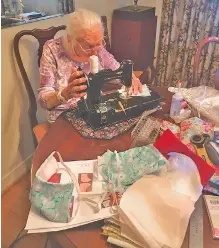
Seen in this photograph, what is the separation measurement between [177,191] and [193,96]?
0.79 m

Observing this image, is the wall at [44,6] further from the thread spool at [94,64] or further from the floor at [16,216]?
the floor at [16,216]

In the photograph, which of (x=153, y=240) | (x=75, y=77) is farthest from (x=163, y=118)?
(x=153, y=240)

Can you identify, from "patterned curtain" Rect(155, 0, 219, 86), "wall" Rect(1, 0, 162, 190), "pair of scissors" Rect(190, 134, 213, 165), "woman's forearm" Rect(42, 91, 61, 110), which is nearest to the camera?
"pair of scissors" Rect(190, 134, 213, 165)

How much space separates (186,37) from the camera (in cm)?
275

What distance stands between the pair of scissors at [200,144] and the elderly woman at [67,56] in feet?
1.51

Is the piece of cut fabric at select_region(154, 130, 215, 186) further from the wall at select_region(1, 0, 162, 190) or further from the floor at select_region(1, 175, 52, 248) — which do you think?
the wall at select_region(1, 0, 162, 190)

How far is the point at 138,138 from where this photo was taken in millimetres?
1122

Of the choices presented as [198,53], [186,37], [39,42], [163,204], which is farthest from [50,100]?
[186,37]

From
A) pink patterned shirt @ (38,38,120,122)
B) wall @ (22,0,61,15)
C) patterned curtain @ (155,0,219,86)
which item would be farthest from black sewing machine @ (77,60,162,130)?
patterned curtain @ (155,0,219,86)

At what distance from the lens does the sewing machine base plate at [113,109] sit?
1.27m

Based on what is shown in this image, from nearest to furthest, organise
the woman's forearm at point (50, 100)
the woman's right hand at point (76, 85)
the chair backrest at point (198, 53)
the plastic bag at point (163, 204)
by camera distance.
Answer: the plastic bag at point (163, 204) → the woman's right hand at point (76, 85) → the woman's forearm at point (50, 100) → the chair backrest at point (198, 53)

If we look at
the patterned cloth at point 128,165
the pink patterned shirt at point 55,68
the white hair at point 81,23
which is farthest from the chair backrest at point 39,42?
the patterned cloth at point 128,165

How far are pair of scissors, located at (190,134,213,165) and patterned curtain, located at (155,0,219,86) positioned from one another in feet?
5.78

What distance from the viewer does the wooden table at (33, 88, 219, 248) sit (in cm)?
77
